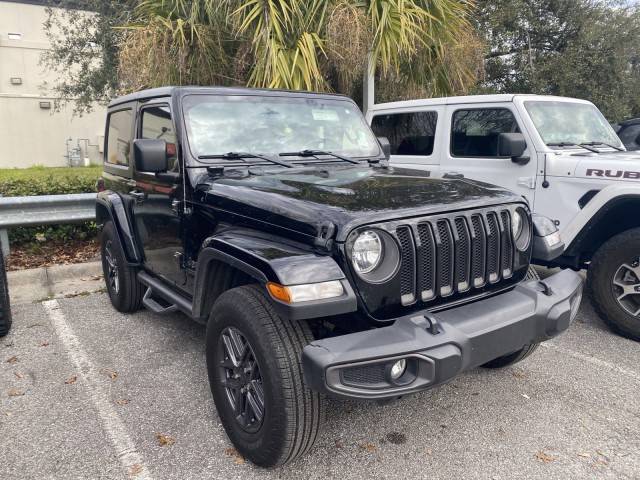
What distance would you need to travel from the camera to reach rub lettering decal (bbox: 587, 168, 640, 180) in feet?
13.2

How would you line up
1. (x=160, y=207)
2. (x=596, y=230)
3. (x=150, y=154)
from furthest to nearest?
1. (x=596, y=230)
2. (x=160, y=207)
3. (x=150, y=154)

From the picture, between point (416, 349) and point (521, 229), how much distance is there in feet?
4.01

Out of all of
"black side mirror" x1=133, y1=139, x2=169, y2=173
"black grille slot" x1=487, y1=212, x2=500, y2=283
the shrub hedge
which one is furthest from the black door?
the shrub hedge

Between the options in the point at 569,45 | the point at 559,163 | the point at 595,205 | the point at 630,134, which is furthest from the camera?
the point at 569,45

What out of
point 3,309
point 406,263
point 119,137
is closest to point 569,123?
point 406,263

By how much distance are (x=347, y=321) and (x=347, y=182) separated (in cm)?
88

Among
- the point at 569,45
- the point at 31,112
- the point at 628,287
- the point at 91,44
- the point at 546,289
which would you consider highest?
the point at 569,45

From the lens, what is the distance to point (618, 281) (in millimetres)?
4133

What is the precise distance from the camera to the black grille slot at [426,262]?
241cm

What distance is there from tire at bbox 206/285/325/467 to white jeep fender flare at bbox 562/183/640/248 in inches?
117

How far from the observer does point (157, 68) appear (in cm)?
665

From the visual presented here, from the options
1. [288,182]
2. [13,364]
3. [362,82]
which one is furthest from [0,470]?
[362,82]

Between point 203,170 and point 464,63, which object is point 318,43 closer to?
point 464,63

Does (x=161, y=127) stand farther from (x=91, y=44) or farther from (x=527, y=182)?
(x=91, y=44)
